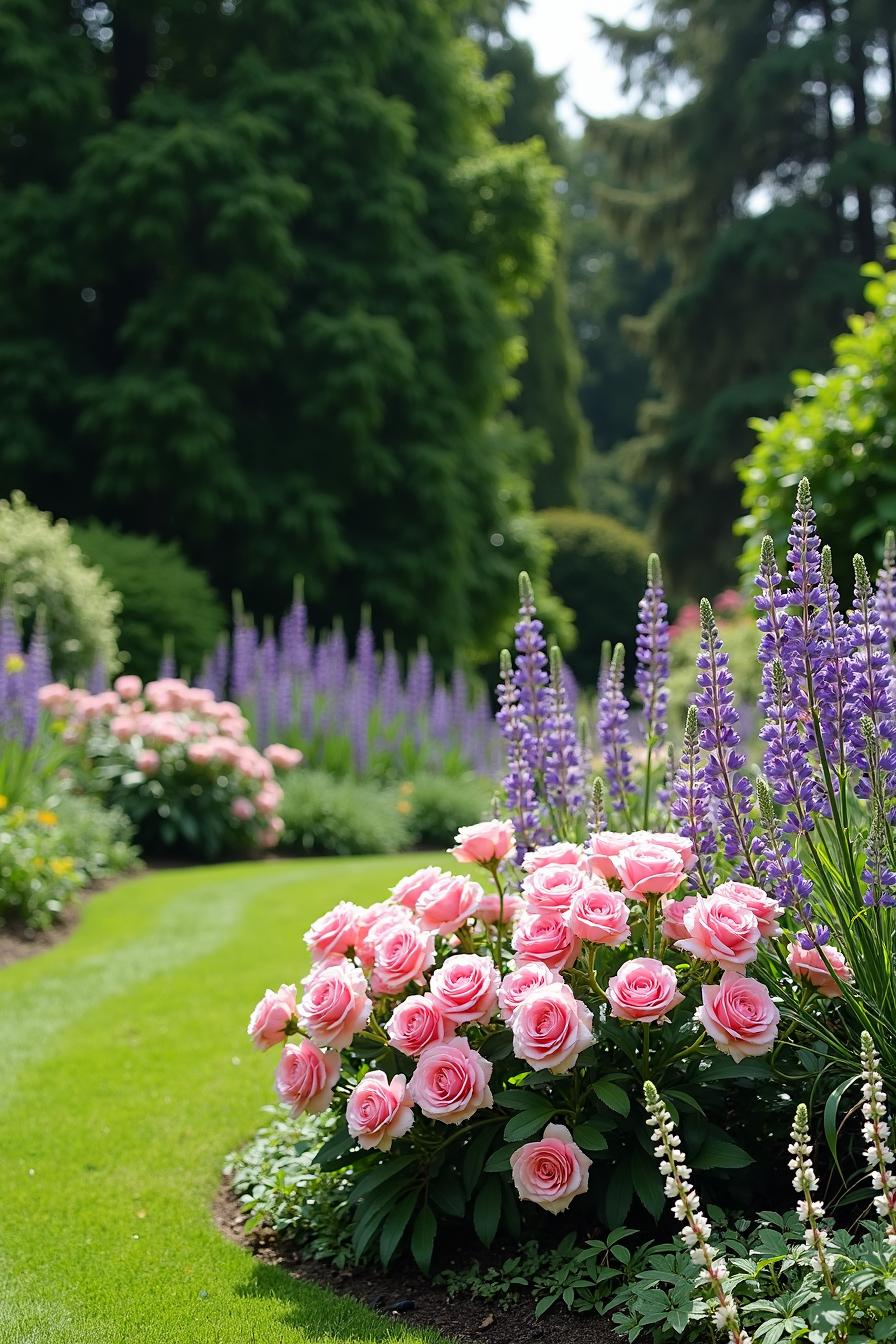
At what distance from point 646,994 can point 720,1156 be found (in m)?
0.35

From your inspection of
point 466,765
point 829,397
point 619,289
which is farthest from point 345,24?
point 619,289

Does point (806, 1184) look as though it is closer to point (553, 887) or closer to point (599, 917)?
point (599, 917)

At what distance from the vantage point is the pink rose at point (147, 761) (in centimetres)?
870

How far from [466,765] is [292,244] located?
7.27 meters

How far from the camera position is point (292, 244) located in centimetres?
1530

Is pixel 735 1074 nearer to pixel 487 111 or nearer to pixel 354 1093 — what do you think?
pixel 354 1093

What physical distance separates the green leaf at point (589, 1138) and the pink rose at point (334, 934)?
0.70 metres

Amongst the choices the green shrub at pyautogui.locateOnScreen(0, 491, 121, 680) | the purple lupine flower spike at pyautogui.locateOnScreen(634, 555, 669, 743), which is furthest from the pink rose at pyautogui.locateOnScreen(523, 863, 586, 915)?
the green shrub at pyautogui.locateOnScreen(0, 491, 121, 680)

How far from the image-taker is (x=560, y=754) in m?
3.32

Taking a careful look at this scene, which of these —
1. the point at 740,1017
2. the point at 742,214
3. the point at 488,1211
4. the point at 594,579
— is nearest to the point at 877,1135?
the point at 740,1017

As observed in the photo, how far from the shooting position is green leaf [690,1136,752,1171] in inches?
94.3

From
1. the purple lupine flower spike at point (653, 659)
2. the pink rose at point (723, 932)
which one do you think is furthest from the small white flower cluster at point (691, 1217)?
the purple lupine flower spike at point (653, 659)

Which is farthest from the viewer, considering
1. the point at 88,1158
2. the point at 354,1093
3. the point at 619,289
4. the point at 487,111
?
the point at 619,289

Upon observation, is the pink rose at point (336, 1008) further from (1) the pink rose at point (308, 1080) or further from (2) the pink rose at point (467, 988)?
(2) the pink rose at point (467, 988)
